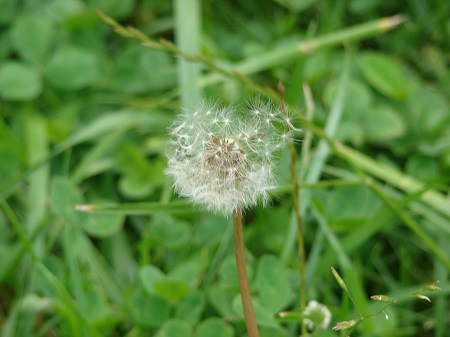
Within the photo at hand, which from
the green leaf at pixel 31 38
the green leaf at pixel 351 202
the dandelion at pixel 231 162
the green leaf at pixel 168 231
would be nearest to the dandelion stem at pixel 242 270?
the dandelion at pixel 231 162

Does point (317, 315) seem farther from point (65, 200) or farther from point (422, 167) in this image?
point (422, 167)

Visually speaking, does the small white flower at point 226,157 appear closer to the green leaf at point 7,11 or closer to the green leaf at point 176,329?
the green leaf at point 176,329

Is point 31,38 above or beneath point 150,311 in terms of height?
above

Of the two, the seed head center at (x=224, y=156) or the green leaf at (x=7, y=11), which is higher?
the green leaf at (x=7, y=11)

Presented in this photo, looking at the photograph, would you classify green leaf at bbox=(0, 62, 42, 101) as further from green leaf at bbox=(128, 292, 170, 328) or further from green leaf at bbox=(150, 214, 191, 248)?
green leaf at bbox=(128, 292, 170, 328)

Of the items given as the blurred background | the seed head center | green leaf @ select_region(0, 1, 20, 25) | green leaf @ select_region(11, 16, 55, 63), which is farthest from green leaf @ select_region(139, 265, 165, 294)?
green leaf @ select_region(0, 1, 20, 25)

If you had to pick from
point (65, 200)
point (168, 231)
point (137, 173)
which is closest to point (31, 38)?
point (137, 173)

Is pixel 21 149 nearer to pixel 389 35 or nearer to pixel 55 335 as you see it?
pixel 55 335
